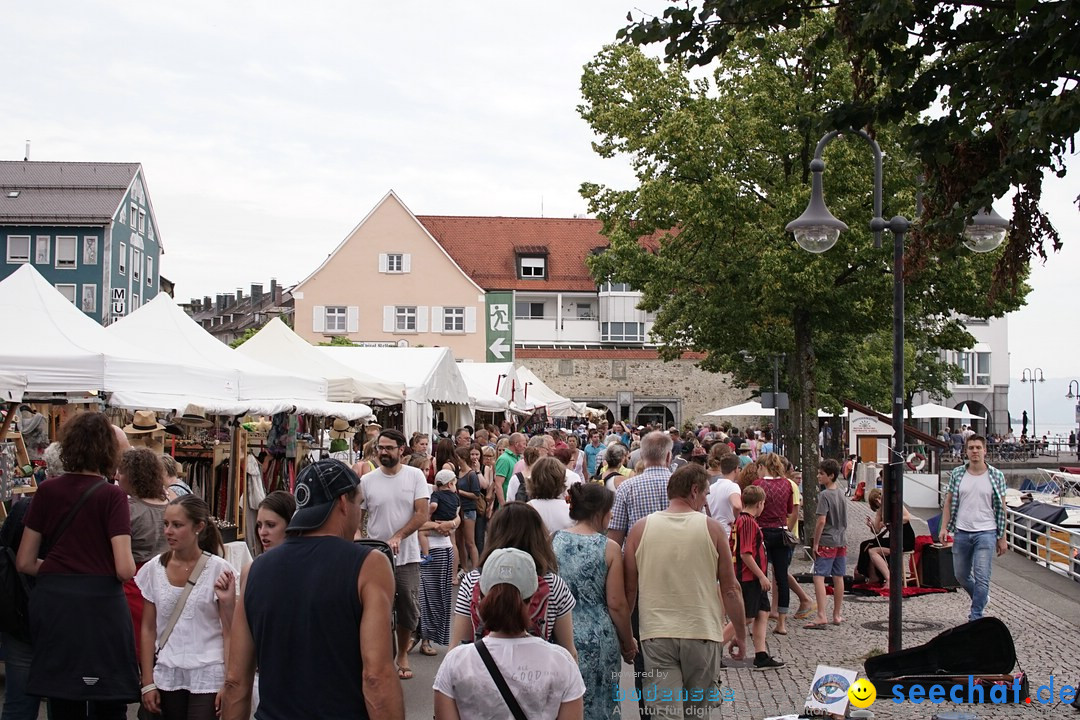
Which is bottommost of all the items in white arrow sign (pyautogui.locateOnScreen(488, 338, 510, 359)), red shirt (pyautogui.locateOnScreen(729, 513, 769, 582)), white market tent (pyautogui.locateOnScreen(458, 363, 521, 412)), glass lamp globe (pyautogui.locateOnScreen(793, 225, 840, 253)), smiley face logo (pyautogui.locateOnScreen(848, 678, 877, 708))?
smiley face logo (pyautogui.locateOnScreen(848, 678, 877, 708))

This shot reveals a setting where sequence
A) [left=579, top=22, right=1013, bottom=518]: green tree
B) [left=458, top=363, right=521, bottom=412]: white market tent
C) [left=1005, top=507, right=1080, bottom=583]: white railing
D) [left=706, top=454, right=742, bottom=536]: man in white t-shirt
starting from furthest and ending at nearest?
1. [left=458, top=363, right=521, bottom=412]: white market tent
2. [left=579, top=22, right=1013, bottom=518]: green tree
3. [left=1005, top=507, right=1080, bottom=583]: white railing
4. [left=706, top=454, right=742, bottom=536]: man in white t-shirt

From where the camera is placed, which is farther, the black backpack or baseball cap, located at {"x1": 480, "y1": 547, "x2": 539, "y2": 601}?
the black backpack

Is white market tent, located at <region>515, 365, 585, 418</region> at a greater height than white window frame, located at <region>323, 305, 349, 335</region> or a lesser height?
lesser

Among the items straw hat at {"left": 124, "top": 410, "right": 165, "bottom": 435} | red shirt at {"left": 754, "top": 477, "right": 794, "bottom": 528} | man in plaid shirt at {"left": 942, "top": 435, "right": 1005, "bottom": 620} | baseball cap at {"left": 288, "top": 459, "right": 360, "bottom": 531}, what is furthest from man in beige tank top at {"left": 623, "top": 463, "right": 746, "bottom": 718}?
straw hat at {"left": 124, "top": 410, "right": 165, "bottom": 435}

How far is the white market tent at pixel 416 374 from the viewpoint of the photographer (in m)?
21.9

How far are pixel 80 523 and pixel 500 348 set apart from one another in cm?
4017

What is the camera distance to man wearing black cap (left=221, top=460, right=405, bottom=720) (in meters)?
3.66

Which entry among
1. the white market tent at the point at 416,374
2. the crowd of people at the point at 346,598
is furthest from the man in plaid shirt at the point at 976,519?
the white market tent at the point at 416,374

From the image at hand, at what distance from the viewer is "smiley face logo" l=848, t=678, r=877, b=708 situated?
291 inches

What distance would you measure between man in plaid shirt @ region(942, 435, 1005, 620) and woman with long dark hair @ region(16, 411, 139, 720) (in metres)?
7.78

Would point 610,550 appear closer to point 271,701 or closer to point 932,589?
point 271,701

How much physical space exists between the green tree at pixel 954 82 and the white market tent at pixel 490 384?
21873 mm

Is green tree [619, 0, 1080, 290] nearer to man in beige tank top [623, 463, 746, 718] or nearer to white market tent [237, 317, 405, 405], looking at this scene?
man in beige tank top [623, 463, 746, 718]

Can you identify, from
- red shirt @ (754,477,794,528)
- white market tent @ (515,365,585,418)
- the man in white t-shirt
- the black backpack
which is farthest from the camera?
white market tent @ (515,365,585,418)
